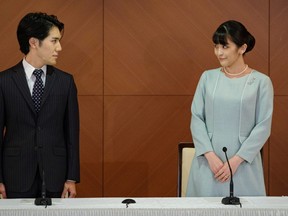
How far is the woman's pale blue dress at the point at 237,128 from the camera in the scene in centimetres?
383

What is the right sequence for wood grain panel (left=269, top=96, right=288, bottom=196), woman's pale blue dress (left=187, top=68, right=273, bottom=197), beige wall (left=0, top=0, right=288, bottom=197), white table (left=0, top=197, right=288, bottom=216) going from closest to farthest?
1. white table (left=0, top=197, right=288, bottom=216)
2. woman's pale blue dress (left=187, top=68, right=273, bottom=197)
3. beige wall (left=0, top=0, right=288, bottom=197)
4. wood grain panel (left=269, top=96, right=288, bottom=196)

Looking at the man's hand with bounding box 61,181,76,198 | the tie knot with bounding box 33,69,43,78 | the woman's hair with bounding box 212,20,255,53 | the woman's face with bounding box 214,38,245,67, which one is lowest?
the man's hand with bounding box 61,181,76,198

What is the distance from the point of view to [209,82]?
3.94m

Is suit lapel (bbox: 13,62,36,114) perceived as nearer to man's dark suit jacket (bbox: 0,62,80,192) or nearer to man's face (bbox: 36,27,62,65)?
man's dark suit jacket (bbox: 0,62,80,192)

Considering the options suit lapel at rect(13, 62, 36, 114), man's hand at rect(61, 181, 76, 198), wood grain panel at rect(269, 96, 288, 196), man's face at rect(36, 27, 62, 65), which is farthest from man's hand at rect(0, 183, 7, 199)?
wood grain panel at rect(269, 96, 288, 196)

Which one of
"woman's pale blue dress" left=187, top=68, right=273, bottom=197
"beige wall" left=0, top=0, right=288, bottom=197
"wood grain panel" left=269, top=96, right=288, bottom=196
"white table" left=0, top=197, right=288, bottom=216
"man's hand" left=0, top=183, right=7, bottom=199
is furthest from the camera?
"wood grain panel" left=269, top=96, right=288, bottom=196

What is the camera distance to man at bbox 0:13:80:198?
12.3 ft

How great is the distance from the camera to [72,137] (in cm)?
384

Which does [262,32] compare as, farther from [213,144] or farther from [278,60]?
[213,144]

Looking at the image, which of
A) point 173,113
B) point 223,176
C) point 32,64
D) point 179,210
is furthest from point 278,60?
point 179,210

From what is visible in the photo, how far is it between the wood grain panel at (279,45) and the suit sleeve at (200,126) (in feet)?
5.23

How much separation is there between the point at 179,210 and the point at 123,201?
1.11 ft

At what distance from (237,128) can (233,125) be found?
3 centimetres

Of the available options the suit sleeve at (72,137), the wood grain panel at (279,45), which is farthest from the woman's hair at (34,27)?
the wood grain panel at (279,45)
